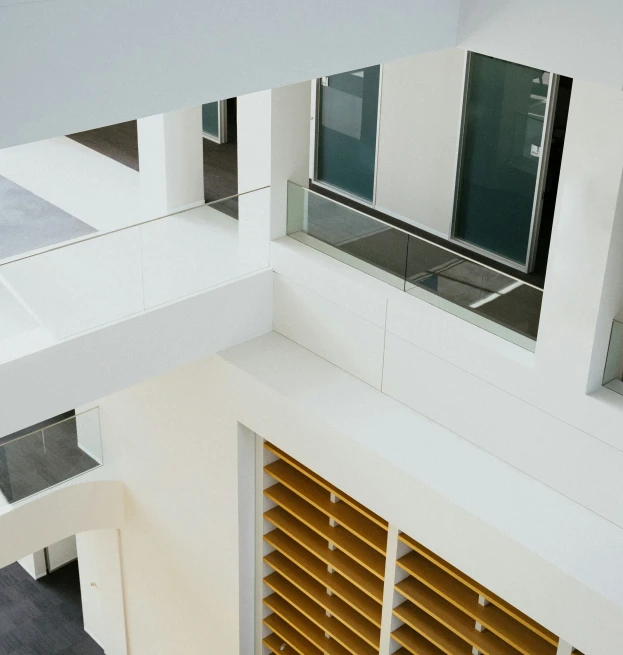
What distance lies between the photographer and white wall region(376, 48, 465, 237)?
8.15m

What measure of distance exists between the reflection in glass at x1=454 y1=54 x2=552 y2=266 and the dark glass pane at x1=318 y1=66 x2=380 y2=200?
3.76ft

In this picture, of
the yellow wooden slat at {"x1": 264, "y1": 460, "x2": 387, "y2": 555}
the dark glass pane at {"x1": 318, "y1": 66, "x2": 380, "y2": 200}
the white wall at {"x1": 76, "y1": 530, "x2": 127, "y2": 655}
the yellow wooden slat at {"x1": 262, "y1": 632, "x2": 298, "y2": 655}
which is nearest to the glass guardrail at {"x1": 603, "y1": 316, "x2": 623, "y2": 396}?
the yellow wooden slat at {"x1": 264, "y1": 460, "x2": 387, "y2": 555}

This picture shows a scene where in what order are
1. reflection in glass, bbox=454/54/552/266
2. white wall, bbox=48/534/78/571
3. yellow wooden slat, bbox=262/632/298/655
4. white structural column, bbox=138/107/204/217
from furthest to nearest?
white wall, bbox=48/534/78/571, yellow wooden slat, bbox=262/632/298/655, white structural column, bbox=138/107/204/217, reflection in glass, bbox=454/54/552/266

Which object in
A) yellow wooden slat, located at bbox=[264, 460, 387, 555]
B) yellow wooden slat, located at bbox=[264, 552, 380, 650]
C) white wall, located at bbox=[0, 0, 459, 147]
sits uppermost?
white wall, located at bbox=[0, 0, 459, 147]

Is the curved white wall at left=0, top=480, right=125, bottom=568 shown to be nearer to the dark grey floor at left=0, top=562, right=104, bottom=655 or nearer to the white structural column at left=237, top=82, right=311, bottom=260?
the dark grey floor at left=0, top=562, right=104, bottom=655

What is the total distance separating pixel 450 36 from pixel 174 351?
124 inches

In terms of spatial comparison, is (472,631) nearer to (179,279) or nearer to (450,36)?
(179,279)

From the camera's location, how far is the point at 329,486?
7.30 metres

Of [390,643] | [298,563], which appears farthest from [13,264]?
[390,643]

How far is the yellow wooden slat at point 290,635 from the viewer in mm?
8141

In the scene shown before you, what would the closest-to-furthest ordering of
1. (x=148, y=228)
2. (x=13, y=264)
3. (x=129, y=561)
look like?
(x=13, y=264) < (x=148, y=228) < (x=129, y=561)

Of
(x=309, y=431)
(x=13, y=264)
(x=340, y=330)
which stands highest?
(x=13, y=264)

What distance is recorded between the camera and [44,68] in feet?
11.1

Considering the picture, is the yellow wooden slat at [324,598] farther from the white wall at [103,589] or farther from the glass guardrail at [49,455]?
the white wall at [103,589]
